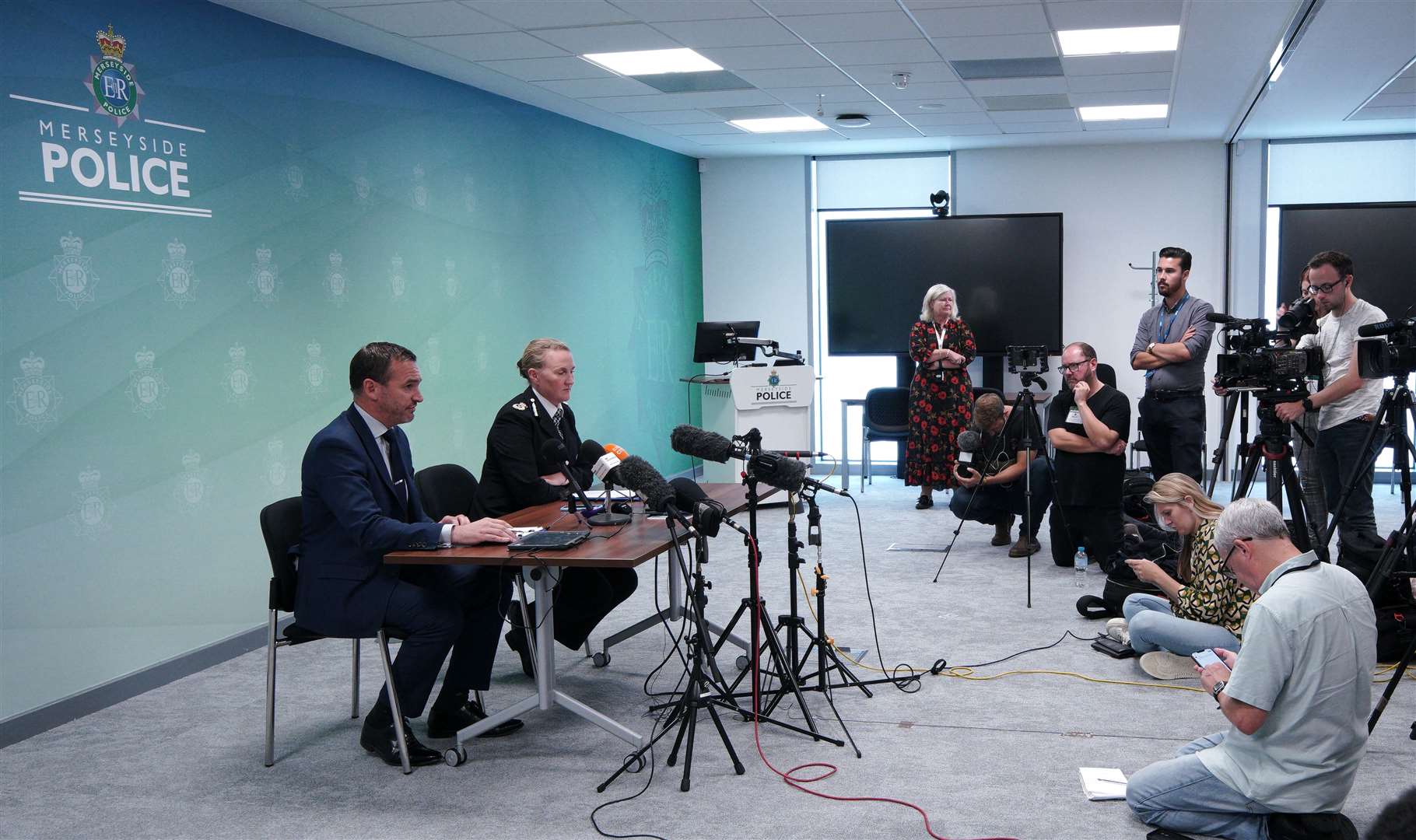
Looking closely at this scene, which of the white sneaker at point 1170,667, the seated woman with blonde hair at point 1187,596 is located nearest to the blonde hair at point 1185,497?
the seated woman with blonde hair at point 1187,596

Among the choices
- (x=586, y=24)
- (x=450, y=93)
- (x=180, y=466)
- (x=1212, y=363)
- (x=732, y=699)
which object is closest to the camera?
(x=732, y=699)

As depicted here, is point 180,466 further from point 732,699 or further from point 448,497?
point 732,699

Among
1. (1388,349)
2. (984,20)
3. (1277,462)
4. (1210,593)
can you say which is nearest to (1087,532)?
(1277,462)

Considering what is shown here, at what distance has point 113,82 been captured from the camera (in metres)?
4.34

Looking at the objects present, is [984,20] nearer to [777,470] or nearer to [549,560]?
[777,470]

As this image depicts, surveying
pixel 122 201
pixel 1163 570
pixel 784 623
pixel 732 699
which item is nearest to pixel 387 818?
pixel 732 699

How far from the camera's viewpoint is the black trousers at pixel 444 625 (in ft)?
11.7

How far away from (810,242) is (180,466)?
6634 millimetres

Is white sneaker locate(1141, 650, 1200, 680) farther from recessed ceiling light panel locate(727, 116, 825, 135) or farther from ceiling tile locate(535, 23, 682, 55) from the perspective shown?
recessed ceiling light panel locate(727, 116, 825, 135)

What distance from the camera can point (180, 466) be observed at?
15.3 feet

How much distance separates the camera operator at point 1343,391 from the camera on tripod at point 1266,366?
23 centimetres

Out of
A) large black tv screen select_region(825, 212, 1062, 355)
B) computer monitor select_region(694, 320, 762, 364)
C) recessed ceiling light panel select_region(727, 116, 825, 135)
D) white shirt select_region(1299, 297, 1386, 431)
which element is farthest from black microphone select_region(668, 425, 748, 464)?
large black tv screen select_region(825, 212, 1062, 355)

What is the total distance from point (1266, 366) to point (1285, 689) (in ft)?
8.58

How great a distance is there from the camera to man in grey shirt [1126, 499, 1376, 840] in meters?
2.60
